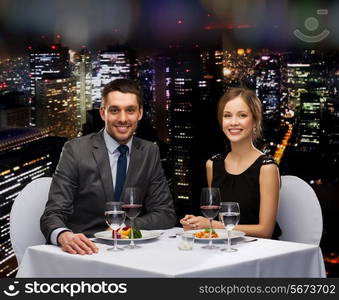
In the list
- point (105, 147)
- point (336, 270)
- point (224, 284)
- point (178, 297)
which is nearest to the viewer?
point (178, 297)

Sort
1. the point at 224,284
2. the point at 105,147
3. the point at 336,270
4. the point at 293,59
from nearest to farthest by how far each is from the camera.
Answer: the point at 224,284 → the point at 105,147 → the point at 293,59 → the point at 336,270

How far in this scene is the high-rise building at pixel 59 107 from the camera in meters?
5.12

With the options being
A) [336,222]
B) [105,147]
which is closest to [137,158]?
[105,147]

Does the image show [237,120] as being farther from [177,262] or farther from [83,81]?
[83,81]

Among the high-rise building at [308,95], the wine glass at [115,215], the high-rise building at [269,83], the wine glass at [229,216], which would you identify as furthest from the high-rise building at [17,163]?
the wine glass at [229,216]

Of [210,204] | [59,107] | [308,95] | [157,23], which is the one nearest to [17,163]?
[59,107]

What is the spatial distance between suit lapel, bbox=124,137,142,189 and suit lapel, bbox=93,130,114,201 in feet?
0.25

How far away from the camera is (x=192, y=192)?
5254 mm

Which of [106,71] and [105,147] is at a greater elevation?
[106,71]

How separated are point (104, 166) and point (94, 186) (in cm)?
10

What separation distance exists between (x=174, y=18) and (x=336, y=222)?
2010mm

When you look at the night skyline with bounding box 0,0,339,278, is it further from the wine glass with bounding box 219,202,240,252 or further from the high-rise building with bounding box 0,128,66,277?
the wine glass with bounding box 219,202,240,252

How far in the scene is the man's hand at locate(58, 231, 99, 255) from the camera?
228cm

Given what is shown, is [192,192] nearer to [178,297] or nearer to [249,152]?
[249,152]
